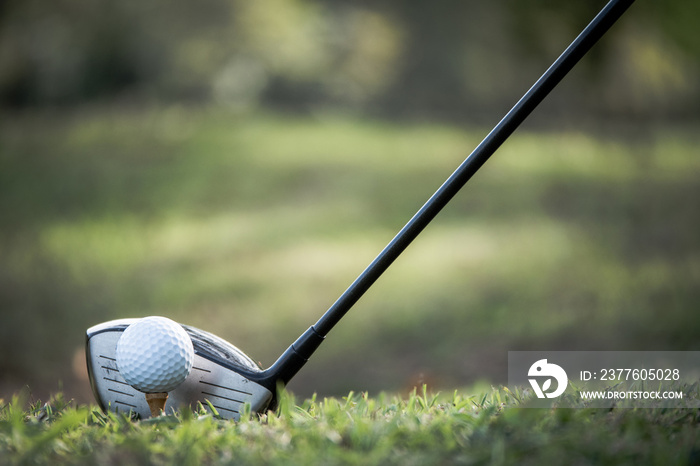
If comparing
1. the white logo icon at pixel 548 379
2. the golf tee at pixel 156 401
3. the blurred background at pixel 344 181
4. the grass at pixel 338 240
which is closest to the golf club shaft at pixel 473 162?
the golf tee at pixel 156 401

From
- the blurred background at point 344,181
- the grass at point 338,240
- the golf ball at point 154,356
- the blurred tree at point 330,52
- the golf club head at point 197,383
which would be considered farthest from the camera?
the blurred tree at point 330,52

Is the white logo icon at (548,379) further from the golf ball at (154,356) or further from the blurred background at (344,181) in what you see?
the blurred background at (344,181)

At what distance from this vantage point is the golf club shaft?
1.87 meters

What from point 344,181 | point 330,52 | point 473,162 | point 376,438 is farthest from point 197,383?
point 330,52

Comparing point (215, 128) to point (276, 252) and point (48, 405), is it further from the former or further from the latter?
point (48, 405)

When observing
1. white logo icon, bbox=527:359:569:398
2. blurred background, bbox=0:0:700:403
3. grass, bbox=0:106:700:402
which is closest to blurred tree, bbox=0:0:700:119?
blurred background, bbox=0:0:700:403

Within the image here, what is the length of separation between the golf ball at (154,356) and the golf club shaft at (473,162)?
0.98 feet

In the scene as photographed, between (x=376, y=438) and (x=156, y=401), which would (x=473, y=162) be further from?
(x=156, y=401)

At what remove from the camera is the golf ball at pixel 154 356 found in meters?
1.84

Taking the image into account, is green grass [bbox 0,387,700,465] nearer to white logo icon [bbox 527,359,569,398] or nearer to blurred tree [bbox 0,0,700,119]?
white logo icon [bbox 527,359,569,398]

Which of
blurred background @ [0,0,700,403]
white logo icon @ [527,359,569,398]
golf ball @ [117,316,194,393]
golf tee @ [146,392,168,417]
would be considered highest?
blurred background @ [0,0,700,403]

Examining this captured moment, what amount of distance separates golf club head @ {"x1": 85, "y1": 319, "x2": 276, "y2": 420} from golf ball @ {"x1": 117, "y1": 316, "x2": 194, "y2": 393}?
88 mm

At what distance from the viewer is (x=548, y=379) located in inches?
83.6

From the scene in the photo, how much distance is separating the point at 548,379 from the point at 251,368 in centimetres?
101
